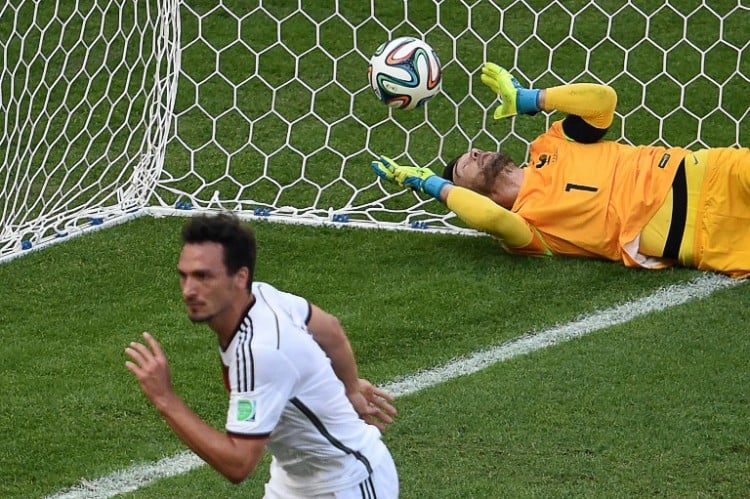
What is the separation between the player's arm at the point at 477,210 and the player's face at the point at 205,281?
12.4 feet

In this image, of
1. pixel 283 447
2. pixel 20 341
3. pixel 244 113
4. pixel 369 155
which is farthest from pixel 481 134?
pixel 283 447

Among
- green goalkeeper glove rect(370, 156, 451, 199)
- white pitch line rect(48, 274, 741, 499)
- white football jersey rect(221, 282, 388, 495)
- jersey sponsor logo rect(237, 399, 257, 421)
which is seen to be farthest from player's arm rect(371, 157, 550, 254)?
jersey sponsor logo rect(237, 399, 257, 421)

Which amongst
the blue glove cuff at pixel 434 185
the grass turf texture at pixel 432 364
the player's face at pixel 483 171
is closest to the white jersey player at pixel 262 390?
the grass turf texture at pixel 432 364

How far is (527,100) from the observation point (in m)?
8.03

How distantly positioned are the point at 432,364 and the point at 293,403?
8.25ft

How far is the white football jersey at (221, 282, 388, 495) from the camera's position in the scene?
384 centimetres

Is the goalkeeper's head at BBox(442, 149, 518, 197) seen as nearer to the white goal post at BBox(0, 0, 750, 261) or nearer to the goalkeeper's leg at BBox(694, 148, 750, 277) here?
the white goal post at BBox(0, 0, 750, 261)

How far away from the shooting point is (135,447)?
5.73 meters

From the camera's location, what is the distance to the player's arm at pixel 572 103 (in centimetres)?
785

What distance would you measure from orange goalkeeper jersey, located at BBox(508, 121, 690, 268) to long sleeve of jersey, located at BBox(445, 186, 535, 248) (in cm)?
9

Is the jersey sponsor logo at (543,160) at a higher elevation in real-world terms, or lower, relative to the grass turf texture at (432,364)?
higher

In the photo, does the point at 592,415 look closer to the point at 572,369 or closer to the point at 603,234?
the point at 572,369

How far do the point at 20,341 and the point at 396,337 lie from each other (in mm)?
1820

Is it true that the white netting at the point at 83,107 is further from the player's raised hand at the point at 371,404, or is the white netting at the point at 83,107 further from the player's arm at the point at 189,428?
the player's arm at the point at 189,428
